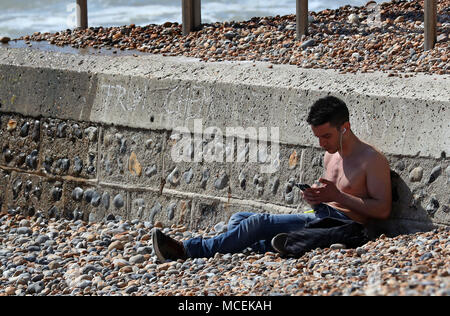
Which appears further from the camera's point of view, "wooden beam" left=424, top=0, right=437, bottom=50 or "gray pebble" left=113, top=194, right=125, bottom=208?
"gray pebble" left=113, top=194, right=125, bottom=208

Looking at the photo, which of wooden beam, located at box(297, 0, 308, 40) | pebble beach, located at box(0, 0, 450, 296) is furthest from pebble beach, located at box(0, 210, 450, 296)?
wooden beam, located at box(297, 0, 308, 40)

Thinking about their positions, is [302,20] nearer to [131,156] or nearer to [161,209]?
[131,156]

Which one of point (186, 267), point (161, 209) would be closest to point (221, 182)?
point (161, 209)

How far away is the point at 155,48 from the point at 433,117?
10.9ft

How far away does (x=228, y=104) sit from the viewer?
21.9ft

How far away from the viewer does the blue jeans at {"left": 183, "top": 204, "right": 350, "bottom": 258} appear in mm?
5930

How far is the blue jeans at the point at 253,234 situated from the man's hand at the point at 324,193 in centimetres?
14

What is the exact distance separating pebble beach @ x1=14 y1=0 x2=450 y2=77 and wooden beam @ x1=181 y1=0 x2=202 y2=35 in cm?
10

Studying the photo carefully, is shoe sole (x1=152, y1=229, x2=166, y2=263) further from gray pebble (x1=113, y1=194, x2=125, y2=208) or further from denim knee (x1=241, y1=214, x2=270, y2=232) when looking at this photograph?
gray pebble (x1=113, y1=194, x2=125, y2=208)

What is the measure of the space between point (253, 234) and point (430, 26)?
2305 millimetres

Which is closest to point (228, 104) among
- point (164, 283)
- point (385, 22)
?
point (164, 283)

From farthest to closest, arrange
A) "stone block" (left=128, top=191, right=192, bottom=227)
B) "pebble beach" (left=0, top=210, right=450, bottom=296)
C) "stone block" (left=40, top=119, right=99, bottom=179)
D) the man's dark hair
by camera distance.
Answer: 1. "stone block" (left=40, top=119, right=99, bottom=179)
2. "stone block" (left=128, top=191, right=192, bottom=227)
3. the man's dark hair
4. "pebble beach" (left=0, top=210, right=450, bottom=296)

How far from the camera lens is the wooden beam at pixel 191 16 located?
8.73 meters
